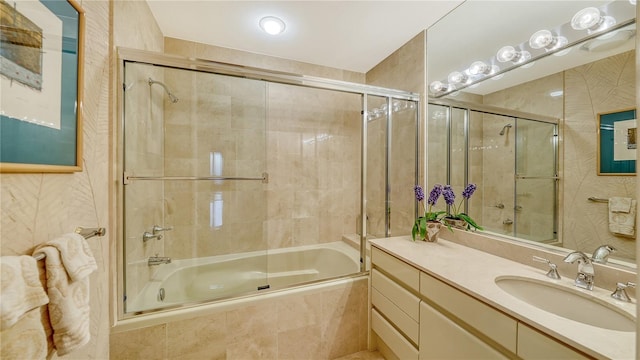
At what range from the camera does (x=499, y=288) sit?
2.96 feet

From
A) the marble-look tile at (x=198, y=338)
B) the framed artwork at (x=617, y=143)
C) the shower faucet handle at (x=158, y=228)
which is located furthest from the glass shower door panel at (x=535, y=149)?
the shower faucet handle at (x=158, y=228)

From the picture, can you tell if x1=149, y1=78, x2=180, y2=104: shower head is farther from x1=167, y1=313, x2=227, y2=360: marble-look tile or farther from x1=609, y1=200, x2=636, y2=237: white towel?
x1=609, y1=200, x2=636, y2=237: white towel

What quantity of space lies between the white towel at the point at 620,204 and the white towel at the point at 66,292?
2.00 m

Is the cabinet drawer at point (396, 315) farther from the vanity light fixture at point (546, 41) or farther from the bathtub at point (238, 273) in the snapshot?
the vanity light fixture at point (546, 41)

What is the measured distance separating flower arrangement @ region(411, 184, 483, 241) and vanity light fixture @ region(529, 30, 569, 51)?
82 centimetres

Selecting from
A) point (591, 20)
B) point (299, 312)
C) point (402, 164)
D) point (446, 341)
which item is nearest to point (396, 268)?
point (446, 341)

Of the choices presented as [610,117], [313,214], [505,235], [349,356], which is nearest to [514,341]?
[505,235]

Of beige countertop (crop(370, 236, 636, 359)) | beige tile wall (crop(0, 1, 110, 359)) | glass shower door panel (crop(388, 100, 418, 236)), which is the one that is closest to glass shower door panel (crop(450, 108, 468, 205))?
glass shower door panel (crop(388, 100, 418, 236))

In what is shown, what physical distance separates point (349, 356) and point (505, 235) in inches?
51.9

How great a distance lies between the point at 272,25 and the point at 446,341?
7.50 ft

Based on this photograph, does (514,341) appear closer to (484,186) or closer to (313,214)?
(484,186)

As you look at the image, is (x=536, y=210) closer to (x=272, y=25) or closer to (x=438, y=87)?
(x=438, y=87)

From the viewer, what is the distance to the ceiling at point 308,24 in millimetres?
1534

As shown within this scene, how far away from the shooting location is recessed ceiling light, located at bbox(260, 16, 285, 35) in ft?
5.49
